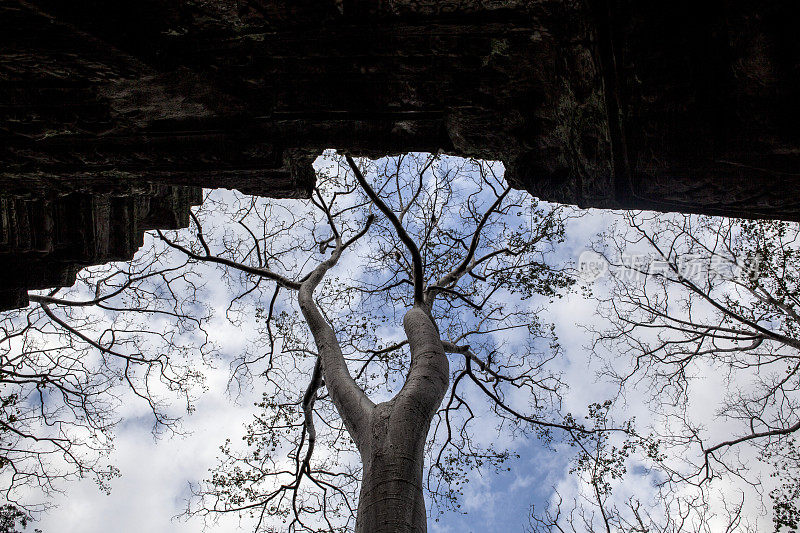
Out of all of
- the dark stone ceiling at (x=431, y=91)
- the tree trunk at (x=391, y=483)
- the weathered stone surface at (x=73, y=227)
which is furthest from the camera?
the weathered stone surface at (x=73, y=227)

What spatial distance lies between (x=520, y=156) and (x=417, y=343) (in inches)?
118

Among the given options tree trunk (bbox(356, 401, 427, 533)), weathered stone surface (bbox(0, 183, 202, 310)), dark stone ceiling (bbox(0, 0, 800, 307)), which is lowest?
tree trunk (bbox(356, 401, 427, 533))

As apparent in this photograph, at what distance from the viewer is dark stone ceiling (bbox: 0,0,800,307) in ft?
4.63

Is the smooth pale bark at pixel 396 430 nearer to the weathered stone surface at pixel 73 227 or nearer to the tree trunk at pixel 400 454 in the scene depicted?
the tree trunk at pixel 400 454

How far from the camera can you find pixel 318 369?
6.35m

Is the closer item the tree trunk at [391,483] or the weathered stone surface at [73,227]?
the tree trunk at [391,483]

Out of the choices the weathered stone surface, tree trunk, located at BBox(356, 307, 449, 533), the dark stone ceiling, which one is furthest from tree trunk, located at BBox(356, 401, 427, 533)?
the weathered stone surface

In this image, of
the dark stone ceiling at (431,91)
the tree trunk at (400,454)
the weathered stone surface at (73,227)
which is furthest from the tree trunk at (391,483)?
the weathered stone surface at (73,227)

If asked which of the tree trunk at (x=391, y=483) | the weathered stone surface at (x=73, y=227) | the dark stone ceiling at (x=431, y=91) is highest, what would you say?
the weathered stone surface at (x=73, y=227)

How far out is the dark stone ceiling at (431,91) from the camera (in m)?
1.41

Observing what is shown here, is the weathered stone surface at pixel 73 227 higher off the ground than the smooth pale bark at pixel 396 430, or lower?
higher

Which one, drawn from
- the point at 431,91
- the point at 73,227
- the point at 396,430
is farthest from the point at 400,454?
the point at 73,227

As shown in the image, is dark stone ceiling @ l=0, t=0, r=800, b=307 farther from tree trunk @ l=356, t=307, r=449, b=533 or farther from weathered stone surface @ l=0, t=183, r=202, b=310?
tree trunk @ l=356, t=307, r=449, b=533

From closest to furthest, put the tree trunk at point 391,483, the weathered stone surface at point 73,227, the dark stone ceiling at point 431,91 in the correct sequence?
the dark stone ceiling at point 431,91 < the tree trunk at point 391,483 < the weathered stone surface at point 73,227
